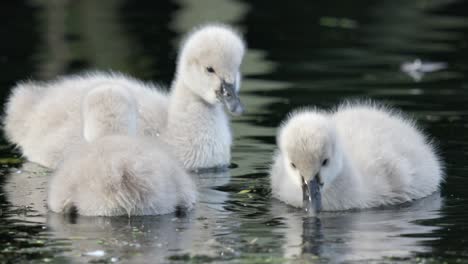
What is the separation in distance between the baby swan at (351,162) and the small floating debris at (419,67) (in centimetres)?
600

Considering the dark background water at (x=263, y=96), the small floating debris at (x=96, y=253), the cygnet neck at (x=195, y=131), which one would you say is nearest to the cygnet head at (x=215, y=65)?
the cygnet neck at (x=195, y=131)

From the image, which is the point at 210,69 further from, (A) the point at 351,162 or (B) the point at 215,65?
(A) the point at 351,162

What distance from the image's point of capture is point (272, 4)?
26125 mm

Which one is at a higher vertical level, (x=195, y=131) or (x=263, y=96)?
(x=263, y=96)

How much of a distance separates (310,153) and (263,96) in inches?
237

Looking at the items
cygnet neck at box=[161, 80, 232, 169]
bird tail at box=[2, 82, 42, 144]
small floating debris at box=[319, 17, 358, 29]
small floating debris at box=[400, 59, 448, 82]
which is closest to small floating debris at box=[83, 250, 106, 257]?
cygnet neck at box=[161, 80, 232, 169]

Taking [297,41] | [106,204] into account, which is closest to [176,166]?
[106,204]

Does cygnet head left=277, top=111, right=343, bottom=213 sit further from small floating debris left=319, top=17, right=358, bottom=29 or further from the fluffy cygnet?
small floating debris left=319, top=17, right=358, bottom=29

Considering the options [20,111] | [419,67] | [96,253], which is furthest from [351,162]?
[419,67]

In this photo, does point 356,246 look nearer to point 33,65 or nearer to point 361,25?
point 33,65

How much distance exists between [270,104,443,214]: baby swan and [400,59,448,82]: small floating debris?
236 inches

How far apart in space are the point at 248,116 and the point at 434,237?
17.3 ft

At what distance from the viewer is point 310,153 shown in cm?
872

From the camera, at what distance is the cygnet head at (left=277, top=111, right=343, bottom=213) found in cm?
875
